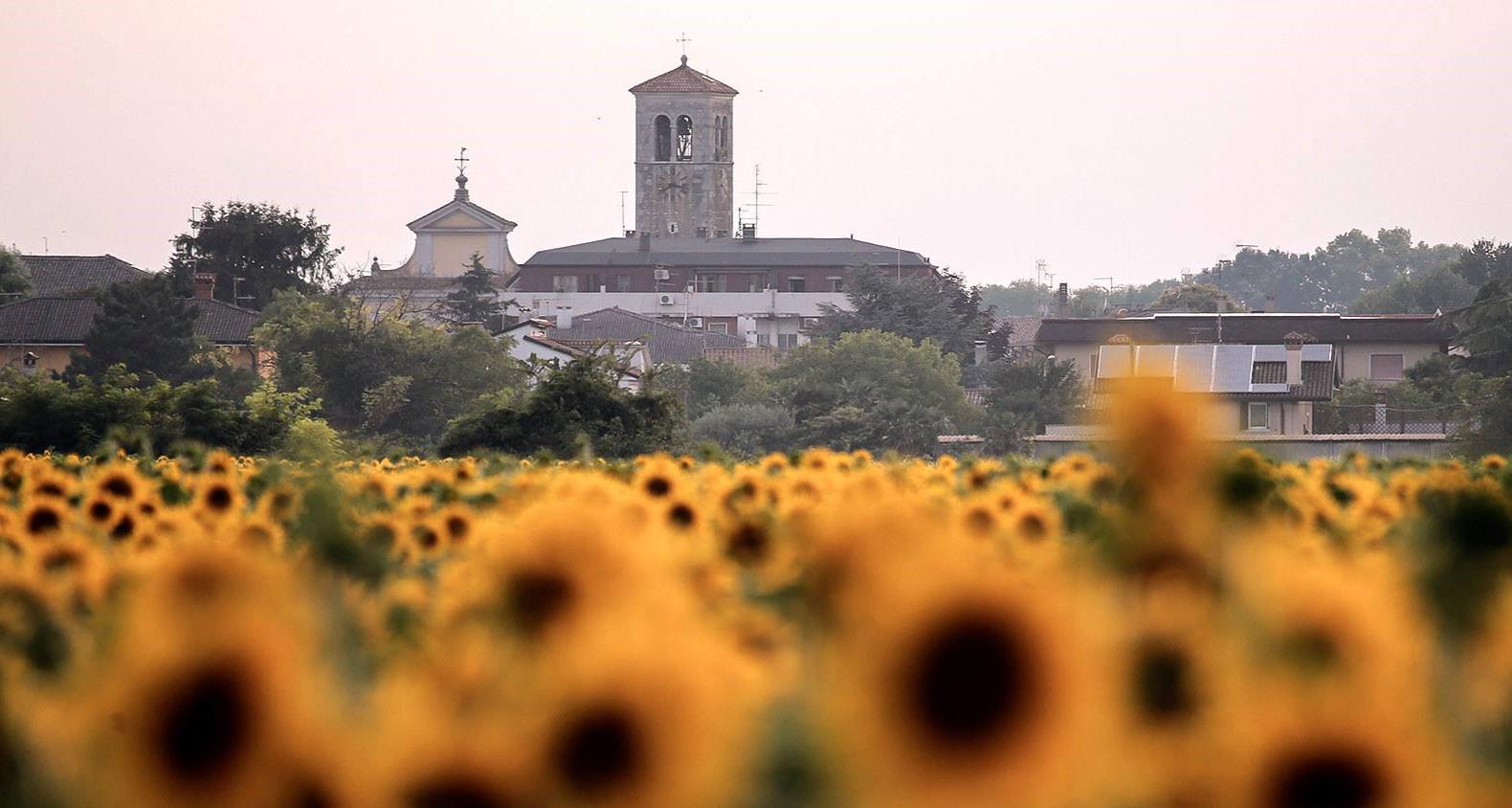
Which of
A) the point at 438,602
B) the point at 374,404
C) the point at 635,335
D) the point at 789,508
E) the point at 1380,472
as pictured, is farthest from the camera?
the point at 635,335

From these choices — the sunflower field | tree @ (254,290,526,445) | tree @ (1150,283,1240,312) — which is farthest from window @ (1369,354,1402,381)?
the sunflower field

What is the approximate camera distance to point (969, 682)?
57.2 inches

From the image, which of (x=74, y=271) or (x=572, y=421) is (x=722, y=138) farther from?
(x=572, y=421)

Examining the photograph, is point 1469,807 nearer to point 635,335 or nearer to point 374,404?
point 374,404

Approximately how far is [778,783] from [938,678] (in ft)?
0.95

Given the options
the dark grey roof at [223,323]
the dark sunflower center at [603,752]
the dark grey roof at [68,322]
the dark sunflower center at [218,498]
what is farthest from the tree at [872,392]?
the dark sunflower center at [603,752]

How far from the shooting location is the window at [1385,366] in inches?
3221

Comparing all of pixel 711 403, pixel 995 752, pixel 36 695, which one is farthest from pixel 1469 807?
Answer: pixel 711 403

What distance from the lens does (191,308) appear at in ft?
247

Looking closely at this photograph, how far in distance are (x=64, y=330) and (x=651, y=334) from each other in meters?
35.1

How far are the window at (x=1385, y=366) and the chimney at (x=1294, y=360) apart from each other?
42.3ft

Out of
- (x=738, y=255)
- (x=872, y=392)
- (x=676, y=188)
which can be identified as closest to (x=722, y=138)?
(x=676, y=188)

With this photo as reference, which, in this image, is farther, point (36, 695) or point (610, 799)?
point (36, 695)

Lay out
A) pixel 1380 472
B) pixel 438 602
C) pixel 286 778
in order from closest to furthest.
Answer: pixel 286 778 → pixel 438 602 → pixel 1380 472
